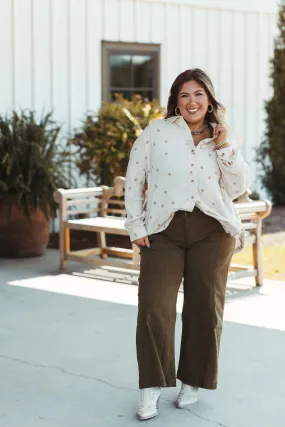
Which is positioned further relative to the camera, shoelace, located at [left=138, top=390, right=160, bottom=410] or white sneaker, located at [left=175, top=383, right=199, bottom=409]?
white sneaker, located at [left=175, top=383, right=199, bottom=409]

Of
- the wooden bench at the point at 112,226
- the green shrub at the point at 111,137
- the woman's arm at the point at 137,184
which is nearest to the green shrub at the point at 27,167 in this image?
the wooden bench at the point at 112,226

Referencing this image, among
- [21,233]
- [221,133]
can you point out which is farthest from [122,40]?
[221,133]

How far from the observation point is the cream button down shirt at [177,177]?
4.22 metres

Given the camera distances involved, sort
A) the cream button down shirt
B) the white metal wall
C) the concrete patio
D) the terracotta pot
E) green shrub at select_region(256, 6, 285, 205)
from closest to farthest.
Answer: the cream button down shirt → the concrete patio → the terracotta pot → the white metal wall → green shrub at select_region(256, 6, 285, 205)

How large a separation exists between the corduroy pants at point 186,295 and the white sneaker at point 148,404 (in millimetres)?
61

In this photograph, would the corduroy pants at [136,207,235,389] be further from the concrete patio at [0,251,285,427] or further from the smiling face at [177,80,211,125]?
the smiling face at [177,80,211,125]

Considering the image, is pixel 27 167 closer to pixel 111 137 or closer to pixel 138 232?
pixel 111 137

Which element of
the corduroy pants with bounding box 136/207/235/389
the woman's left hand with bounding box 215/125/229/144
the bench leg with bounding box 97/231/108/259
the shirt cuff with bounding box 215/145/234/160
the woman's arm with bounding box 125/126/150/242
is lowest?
the bench leg with bounding box 97/231/108/259

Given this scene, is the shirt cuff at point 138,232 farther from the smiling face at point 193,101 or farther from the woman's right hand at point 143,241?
the smiling face at point 193,101

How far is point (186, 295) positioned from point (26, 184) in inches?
195

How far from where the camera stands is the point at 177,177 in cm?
422

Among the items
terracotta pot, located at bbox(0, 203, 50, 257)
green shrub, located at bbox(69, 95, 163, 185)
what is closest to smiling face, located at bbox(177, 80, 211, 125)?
terracotta pot, located at bbox(0, 203, 50, 257)

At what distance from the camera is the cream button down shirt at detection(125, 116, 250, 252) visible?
166 inches

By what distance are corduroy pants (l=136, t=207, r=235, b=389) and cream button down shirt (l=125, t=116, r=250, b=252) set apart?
0.07 metres
